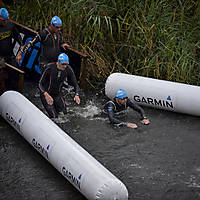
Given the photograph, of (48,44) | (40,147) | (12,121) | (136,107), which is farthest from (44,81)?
(136,107)

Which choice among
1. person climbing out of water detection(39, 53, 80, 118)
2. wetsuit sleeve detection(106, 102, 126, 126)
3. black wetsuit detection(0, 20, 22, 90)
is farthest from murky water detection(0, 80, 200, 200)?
black wetsuit detection(0, 20, 22, 90)

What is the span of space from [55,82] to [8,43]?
201 cm

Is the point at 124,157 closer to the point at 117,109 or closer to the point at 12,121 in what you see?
the point at 117,109

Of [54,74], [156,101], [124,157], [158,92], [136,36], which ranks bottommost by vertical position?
[124,157]

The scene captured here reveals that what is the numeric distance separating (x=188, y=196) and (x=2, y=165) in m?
3.38

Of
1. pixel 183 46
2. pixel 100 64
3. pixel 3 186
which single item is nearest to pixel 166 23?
pixel 183 46

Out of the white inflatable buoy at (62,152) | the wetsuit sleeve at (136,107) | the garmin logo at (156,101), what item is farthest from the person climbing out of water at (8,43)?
the garmin logo at (156,101)

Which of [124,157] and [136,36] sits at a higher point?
[136,36]

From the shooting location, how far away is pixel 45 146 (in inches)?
320

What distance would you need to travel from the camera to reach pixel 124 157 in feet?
28.8

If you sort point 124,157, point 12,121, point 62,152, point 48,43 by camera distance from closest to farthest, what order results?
1. point 62,152
2. point 124,157
3. point 12,121
4. point 48,43

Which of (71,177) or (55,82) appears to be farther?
(55,82)

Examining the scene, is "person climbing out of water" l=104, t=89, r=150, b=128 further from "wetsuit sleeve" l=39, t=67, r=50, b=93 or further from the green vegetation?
the green vegetation

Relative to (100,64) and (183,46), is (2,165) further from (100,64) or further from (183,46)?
(183,46)
